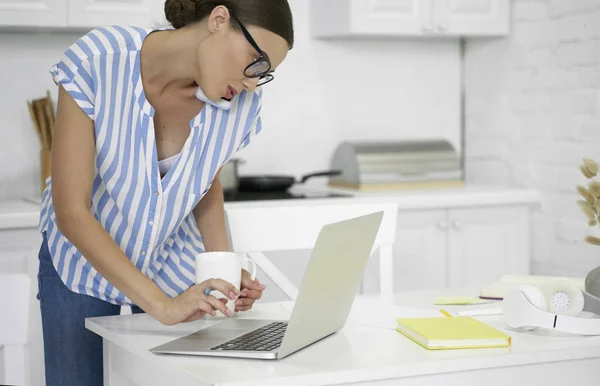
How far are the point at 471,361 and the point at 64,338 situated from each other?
0.82m

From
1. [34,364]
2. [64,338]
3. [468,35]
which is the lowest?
[34,364]

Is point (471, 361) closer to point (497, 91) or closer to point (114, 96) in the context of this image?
point (114, 96)

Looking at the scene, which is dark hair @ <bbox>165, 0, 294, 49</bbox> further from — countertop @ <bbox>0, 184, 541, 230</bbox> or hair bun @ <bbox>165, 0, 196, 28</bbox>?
countertop @ <bbox>0, 184, 541, 230</bbox>

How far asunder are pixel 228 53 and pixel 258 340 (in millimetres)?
496

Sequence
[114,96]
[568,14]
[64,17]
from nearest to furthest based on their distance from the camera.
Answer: [114,96] → [64,17] → [568,14]

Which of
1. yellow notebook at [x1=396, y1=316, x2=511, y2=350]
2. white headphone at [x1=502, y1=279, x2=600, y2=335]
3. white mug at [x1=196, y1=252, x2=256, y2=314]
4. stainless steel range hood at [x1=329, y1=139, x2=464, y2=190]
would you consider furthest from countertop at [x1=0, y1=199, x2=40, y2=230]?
white headphone at [x1=502, y1=279, x2=600, y2=335]

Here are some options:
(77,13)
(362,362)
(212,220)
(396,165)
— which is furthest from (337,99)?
(362,362)

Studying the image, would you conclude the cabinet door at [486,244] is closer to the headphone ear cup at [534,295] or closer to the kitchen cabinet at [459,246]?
the kitchen cabinet at [459,246]

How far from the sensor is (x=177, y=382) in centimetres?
124

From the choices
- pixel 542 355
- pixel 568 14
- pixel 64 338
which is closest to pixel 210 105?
pixel 64 338

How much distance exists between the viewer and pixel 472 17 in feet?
11.7

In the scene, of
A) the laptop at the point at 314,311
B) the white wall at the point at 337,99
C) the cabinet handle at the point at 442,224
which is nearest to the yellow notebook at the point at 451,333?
the laptop at the point at 314,311

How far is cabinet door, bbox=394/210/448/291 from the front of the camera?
10.8 feet

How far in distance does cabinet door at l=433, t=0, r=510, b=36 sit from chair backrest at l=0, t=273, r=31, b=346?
89.1 inches
